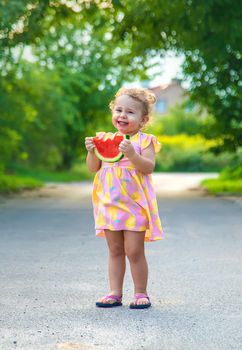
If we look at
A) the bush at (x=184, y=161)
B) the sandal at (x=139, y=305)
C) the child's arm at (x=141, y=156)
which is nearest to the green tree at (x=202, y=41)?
the child's arm at (x=141, y=156)

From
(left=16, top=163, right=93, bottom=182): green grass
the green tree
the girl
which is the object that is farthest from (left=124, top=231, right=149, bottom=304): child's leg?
(left=16, top=163, right=93, bottom=182): green grass

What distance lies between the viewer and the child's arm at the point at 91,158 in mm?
5473

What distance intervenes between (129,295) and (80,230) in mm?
5279

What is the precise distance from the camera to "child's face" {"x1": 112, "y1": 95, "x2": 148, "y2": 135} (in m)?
5.55

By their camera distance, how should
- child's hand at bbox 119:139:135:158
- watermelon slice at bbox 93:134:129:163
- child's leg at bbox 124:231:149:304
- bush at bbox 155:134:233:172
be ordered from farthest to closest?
bush at bbox 155:134:233:172, child's leg at bbox 124:231:149:304, watermelon slice at bbox 93:134:129:163, child's hand at bbox 119:139:135:158

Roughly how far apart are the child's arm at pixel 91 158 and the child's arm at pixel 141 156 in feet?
0.94

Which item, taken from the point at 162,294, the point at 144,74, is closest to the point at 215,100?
the point at 144,74

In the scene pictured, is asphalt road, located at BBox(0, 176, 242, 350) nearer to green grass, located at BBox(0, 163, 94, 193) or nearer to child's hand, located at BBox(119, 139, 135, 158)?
child's hand, located at BBox(119, 139, 135, 158)

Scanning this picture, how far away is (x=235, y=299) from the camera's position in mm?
5762

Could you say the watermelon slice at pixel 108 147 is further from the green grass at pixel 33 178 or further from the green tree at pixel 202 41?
the green grass at pixel 33 178

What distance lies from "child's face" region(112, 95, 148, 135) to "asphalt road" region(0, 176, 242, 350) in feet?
4.18

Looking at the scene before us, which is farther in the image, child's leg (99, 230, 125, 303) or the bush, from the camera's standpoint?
the bush

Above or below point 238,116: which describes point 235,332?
below

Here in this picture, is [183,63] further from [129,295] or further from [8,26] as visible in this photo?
[129,295]
